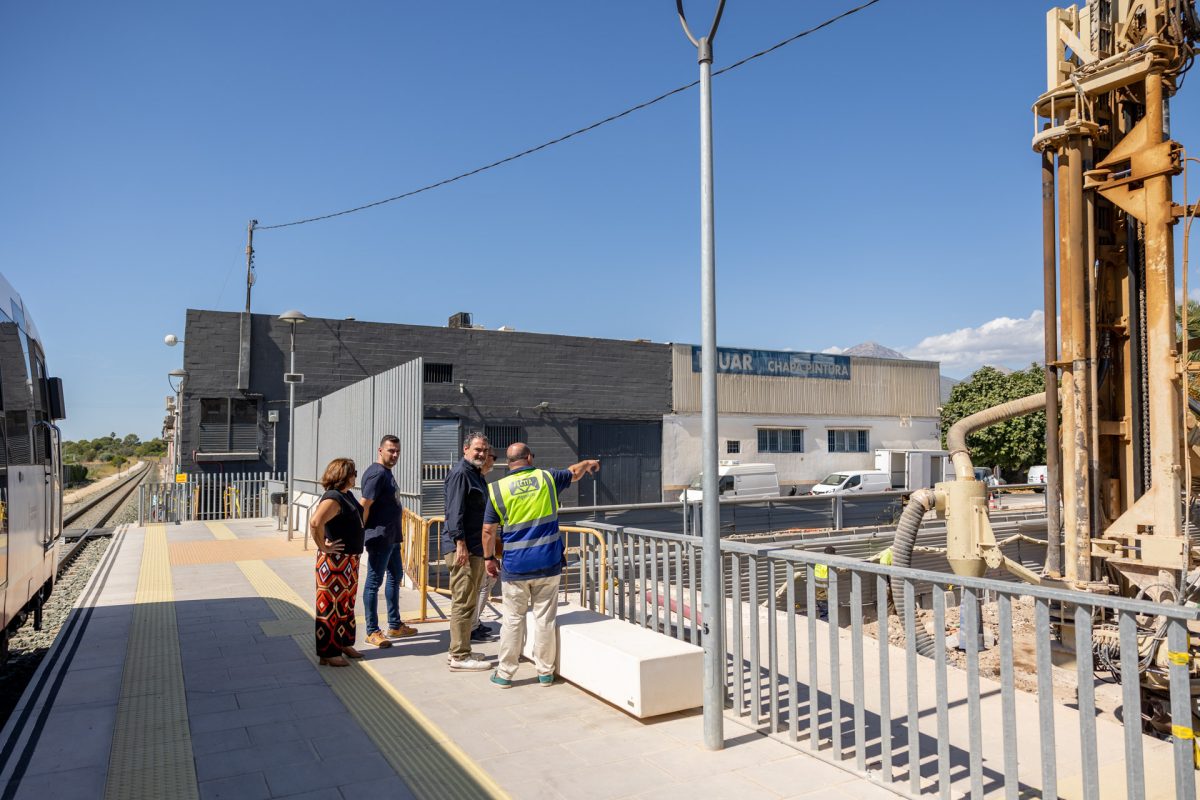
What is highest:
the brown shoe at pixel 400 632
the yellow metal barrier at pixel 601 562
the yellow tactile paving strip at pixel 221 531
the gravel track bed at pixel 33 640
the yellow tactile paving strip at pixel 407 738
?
the yellow metal barrier at pixel 601 562

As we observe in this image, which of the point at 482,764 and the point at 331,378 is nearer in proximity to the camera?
the point at 482,764

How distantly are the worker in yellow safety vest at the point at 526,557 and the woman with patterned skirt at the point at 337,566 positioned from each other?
4.05ft

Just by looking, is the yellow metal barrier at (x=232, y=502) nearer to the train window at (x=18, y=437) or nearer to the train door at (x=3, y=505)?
the train window at (x=18, y=437)

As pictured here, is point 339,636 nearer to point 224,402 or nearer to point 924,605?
point 924,605

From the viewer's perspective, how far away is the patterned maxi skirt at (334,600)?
629 centimetres


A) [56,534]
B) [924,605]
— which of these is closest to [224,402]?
[56,534]

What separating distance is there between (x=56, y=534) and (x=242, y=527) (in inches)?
400

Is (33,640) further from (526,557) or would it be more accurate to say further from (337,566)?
(526,557)

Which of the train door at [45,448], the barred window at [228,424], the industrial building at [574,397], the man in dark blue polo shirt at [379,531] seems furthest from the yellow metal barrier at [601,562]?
the barred window at [228,424]

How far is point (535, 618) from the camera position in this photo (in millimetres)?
5902

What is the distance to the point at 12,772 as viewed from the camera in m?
4.35

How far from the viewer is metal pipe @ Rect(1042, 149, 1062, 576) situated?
8.37m

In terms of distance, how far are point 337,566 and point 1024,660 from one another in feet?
26.4

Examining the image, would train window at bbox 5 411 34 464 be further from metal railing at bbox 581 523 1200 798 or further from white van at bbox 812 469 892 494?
white van at bbox 812 469 892 494
